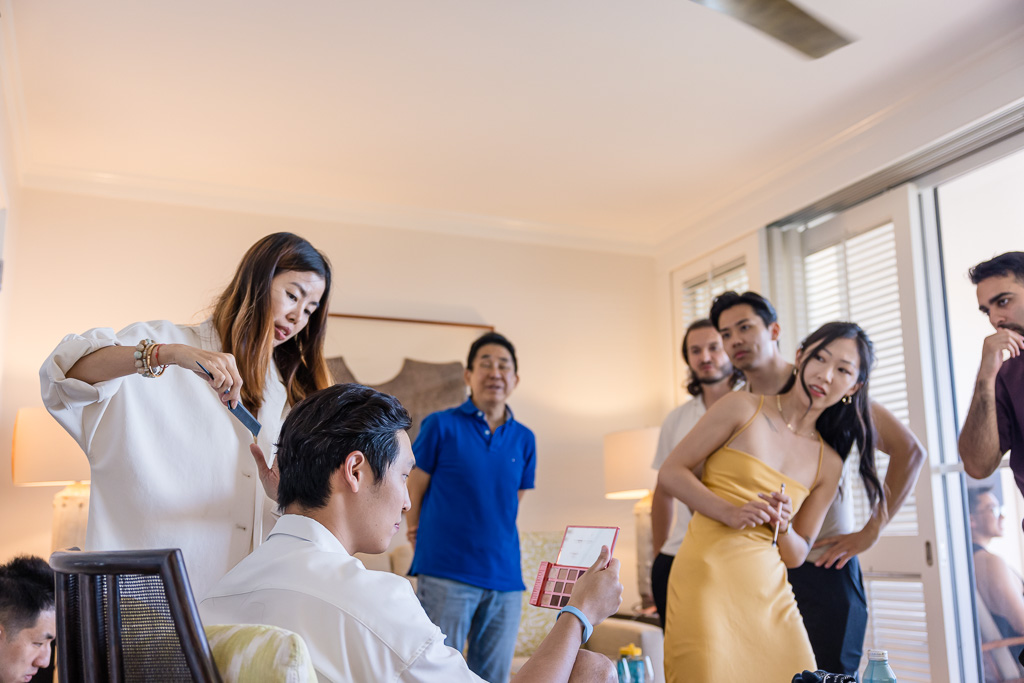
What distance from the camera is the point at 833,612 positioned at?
2482 mm

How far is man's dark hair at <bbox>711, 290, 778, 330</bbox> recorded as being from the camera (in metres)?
2.88

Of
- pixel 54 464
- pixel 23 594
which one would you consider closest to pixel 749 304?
pixel 23 594

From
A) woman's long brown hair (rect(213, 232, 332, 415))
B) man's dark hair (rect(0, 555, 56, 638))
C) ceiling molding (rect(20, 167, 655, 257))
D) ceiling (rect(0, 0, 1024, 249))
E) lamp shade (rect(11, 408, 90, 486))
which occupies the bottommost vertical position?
man's dark hair (rect(0, 555, 56, 638))

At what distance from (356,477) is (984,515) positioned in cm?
289

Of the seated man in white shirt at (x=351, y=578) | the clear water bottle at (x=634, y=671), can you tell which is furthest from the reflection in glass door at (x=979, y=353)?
the seated man in white shirt at (x=351, y=578)

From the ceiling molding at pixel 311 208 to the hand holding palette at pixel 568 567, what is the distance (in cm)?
329

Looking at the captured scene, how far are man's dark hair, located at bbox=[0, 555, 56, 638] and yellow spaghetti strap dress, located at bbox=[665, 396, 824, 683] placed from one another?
4.74 feet

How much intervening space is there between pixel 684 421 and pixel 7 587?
7.87 feet

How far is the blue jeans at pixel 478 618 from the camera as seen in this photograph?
9.96 feet

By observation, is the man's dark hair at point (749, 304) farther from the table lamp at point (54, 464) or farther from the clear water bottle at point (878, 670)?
the table lamp at point (54, 464)

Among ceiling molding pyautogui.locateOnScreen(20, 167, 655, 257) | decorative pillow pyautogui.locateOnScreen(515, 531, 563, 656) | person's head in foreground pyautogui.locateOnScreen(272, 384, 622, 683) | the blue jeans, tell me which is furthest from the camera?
ceiling molding pyautogui.locateOnScreen(20, 167, 655, 257)

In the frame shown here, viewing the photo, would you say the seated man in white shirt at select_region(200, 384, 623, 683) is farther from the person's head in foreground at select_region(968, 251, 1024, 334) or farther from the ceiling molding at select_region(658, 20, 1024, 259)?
the ceiling molding at select_region(658, 20, 1024, 259)

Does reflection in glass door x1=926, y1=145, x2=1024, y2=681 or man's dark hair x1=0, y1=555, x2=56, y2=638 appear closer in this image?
man's dark hair x1=0, y1=555, x2=56, y2=638

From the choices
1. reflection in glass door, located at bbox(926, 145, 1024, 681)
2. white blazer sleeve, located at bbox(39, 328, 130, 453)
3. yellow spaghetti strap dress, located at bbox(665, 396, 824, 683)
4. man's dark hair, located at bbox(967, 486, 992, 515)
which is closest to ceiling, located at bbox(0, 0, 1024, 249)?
reflection in glass door, located at bbox(926, 145, 1024, 681)
